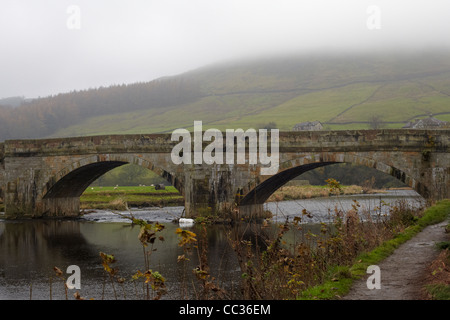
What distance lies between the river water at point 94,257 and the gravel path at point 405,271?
1.53 m

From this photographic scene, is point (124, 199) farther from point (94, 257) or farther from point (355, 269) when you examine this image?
point (355, 269)

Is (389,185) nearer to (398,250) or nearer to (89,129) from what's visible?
(398,250)

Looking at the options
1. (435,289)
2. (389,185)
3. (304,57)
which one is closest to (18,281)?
(435,289)

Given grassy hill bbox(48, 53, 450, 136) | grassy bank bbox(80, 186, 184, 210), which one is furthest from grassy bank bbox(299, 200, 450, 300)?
grassy hill bbox(48, 53, 450, 136)

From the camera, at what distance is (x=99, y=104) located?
472ft

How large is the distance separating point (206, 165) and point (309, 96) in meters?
110

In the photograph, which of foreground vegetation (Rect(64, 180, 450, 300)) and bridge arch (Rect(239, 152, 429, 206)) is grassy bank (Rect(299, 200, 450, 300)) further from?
bridge arch (Rect(239, 152, 429, 206))

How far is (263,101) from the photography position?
136375mm

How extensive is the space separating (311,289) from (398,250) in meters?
4.12

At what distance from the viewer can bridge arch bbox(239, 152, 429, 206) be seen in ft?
82.6

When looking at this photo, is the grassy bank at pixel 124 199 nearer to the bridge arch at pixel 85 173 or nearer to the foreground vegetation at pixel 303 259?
the bridge arch at pixel 85 173

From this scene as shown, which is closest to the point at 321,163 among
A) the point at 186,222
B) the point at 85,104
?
the point at 186,222

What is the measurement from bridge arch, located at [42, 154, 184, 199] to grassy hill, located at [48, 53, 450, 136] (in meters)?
61.1

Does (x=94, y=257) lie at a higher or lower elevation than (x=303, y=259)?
lower
